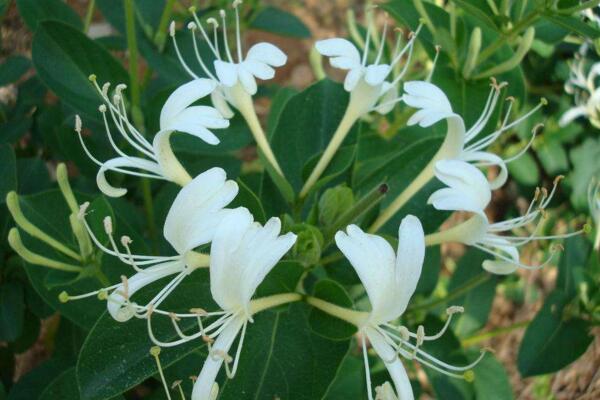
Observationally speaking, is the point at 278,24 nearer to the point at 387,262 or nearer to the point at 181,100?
the point at 181,100

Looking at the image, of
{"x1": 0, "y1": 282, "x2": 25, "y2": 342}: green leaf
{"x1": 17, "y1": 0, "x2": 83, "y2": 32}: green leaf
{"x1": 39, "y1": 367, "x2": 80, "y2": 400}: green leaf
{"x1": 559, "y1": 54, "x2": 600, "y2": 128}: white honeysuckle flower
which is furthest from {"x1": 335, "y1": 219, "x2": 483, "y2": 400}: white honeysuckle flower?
{"x1": 559, "y1": 54, "x2": 600, "y2": 128}: white honeysuckle flower

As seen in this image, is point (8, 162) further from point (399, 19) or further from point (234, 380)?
point (399, 19)

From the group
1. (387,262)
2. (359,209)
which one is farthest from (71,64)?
(387,262)

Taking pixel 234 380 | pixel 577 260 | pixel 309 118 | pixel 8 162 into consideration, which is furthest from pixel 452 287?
pixel 8 162

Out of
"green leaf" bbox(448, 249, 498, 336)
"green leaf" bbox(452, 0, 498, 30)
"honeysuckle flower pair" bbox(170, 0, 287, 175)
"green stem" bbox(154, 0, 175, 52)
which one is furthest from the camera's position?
"green leaf" bbox(448, 249, 498, 336)

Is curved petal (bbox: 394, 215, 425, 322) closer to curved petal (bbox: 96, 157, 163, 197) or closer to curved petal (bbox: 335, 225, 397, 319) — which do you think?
curved petal (bbox: 335, 225, 397, 319)

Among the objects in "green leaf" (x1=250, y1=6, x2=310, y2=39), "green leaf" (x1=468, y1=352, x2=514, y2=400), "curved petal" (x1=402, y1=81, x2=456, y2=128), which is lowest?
"green leaf" (x1=468, y1=352, x2=514, y2=400)

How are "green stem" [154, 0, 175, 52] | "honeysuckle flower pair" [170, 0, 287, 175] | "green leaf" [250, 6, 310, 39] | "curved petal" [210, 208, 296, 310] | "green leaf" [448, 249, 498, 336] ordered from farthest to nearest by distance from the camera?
"green leaf" [250, 6, 310, 39]
"green leaf" [448, 249, 498, 336]
"green stem" [154, 0, 175, 52]
"honeysuckle flower pair" [170, 0, 287, 175]
"curved petal" [210, 208, 296, 310]
